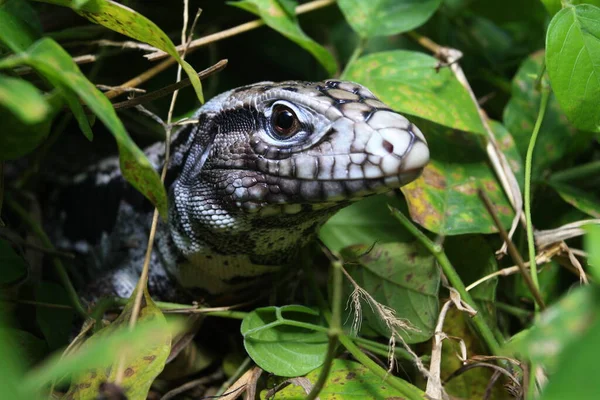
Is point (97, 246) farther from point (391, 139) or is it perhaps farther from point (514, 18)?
point (514, 18)

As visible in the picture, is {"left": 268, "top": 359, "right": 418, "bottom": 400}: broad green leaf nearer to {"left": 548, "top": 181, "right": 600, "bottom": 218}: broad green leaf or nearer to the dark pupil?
the dark pupil

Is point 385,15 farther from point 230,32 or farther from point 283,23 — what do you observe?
point 230,32

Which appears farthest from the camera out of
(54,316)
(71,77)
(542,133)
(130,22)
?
(542,133)

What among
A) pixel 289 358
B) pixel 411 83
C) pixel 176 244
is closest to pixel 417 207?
pixel 411 83

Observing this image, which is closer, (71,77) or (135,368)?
(71,77)

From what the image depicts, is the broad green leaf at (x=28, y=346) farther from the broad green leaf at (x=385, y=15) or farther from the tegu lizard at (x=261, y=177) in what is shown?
the broad green leaf at (x=385, y=15)

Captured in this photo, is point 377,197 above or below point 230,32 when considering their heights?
below

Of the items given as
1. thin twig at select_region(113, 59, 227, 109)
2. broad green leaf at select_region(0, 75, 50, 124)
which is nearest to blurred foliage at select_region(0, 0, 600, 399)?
broad green leaf at select_region(0, 75, 50, 124)

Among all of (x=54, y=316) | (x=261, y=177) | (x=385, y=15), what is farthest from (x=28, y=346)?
(x=385, y=15)
